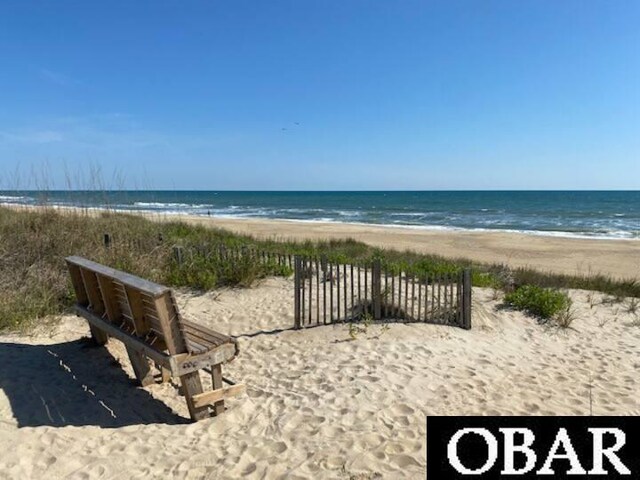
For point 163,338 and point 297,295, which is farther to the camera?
point 297,295

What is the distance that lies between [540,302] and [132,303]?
7036mm

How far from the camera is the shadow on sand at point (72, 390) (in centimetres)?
458

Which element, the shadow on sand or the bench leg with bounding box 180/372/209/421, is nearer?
the bench leg with bounding box 180/372/209/421

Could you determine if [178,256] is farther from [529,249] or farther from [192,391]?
[529,249]

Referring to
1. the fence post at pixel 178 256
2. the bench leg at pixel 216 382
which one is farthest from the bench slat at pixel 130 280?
the fence post at pixel 178 256

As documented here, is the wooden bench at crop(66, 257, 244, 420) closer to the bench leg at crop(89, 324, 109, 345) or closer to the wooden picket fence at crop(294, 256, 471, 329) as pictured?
the bench leg at crop(89, 324, 109, 345)

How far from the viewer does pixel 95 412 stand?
4.71 meters

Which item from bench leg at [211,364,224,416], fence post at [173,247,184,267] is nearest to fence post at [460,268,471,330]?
bench leg at [211,364,224,416]

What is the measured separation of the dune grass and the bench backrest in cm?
193

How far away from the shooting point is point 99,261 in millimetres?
8961

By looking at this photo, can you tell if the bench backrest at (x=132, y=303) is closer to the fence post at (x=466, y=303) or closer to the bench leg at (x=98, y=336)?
the bench leg at (x=98, y=336)

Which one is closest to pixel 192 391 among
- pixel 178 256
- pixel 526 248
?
pixel 178 256

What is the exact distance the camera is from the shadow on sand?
4.58 meters

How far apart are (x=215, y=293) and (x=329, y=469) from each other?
5.94m
